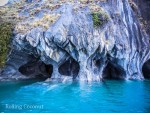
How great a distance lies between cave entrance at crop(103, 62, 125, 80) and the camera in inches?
1360

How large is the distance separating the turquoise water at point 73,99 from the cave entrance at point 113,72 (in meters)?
7.57

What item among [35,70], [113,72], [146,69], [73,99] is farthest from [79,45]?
[146,69]

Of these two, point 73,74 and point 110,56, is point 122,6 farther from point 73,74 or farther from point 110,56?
point 73,74

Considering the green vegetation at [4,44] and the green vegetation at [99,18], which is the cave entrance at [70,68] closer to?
the green vegetation at [99,18]

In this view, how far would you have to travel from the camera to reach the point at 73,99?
21.1 metres

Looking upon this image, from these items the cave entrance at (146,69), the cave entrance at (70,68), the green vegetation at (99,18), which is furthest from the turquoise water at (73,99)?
the cave entrance at (146,69)

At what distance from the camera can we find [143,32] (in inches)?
1487

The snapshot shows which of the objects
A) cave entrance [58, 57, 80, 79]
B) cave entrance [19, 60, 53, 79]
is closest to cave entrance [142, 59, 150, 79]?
cave entrance [58, 57, 80, 79]

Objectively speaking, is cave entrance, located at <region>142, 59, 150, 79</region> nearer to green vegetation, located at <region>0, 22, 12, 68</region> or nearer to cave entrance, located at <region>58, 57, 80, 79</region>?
cave entrance, located at <region>58, 57, 80, 79</region>

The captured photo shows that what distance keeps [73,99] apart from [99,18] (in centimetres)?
1381

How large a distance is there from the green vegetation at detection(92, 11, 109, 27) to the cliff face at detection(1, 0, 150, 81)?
208 mm

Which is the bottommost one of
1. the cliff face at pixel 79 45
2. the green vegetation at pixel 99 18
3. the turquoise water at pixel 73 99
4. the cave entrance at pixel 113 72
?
the turquoise water at pixel 73 99

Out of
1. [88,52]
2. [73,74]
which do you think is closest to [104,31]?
[88,52]

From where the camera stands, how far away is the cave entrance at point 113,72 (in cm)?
3454
